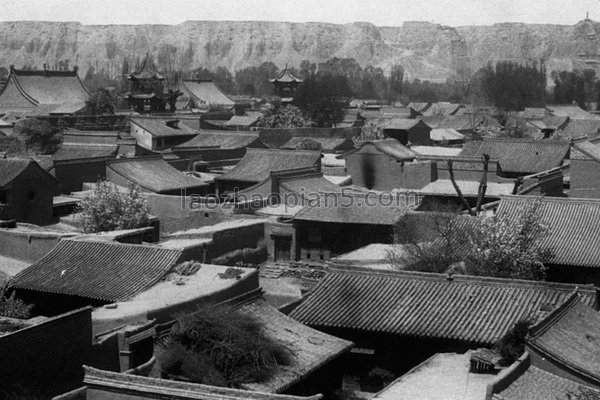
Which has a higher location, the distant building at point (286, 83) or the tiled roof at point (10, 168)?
the distant building at point (286, 83)

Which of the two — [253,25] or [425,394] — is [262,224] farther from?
[253,25]

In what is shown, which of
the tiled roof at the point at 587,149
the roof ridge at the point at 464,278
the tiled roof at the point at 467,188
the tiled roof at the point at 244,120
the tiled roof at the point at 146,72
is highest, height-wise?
the tiled roof at the point at 146,72

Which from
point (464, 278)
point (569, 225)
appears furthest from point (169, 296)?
point (569, 225)

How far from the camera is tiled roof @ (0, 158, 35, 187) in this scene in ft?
97.5

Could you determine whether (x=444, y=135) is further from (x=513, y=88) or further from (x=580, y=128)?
(x=513, y=88)

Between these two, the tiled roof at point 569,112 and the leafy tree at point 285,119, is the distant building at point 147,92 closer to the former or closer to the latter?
the leafy tree at point 285,119

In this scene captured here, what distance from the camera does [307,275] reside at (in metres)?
26.9

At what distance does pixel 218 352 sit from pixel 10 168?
726 inches

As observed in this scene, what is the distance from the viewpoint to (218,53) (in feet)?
623

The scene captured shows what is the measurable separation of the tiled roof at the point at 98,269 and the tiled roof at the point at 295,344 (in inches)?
134

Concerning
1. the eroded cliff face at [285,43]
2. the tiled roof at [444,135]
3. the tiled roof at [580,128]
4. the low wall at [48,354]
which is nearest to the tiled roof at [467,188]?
the low wall at [48,354]

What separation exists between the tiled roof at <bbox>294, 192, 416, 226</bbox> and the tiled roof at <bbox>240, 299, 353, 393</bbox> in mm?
11231

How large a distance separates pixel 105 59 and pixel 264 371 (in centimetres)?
18148

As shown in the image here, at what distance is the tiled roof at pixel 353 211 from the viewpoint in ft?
94.4
